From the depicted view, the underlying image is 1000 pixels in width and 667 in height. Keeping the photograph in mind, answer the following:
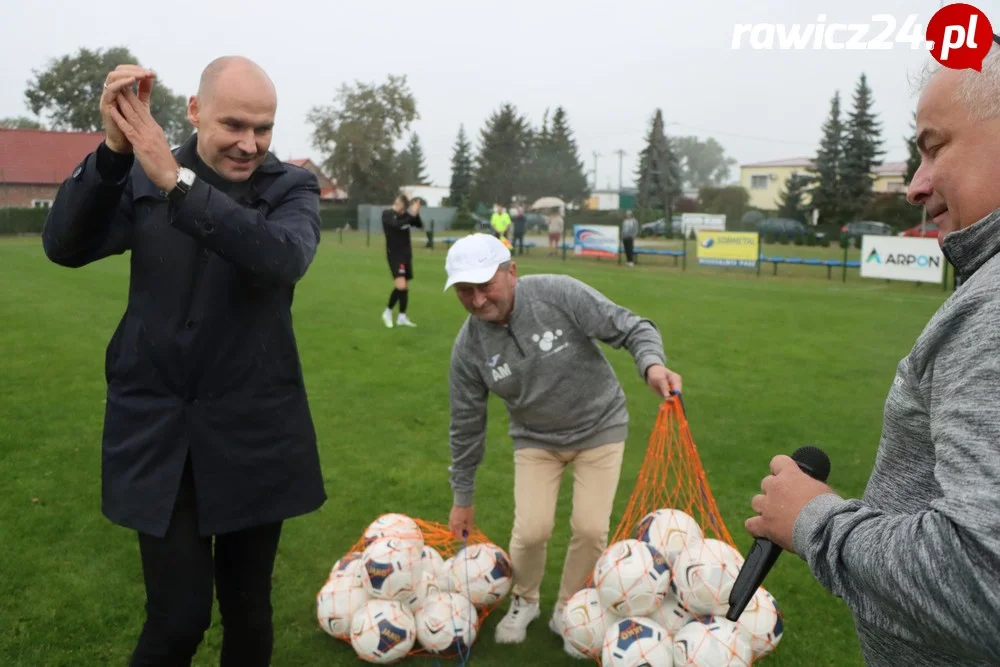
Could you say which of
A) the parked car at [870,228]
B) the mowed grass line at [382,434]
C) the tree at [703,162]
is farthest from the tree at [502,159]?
the tree at [703,162]

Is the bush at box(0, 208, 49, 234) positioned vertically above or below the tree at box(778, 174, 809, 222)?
below

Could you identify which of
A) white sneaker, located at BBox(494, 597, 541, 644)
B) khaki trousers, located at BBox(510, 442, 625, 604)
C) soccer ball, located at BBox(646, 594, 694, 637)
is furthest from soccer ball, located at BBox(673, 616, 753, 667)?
white sneaker, located at BBox(494, 597, 541, 644)

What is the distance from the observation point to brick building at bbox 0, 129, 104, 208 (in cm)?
3058

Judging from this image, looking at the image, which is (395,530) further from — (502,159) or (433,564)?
(502,159)

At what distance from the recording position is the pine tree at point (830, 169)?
55094 millimetres

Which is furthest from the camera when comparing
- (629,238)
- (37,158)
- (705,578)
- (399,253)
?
(37,158)

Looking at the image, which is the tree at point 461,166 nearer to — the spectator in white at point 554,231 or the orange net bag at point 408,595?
the spectator in white at point 554,231

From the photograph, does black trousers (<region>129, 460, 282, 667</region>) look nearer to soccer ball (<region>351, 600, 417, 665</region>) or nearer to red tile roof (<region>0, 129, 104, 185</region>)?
soccer ball (<region>351, 600, 417, 665</region>)

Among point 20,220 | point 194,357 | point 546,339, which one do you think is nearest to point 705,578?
point 546,339

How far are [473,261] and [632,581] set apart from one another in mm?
1609

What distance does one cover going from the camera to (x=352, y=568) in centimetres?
448

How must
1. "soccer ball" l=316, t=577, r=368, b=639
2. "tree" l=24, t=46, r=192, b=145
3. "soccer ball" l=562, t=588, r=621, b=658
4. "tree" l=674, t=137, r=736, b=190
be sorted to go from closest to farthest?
1. "soccer ball" l=562, t=588, r=621, b=658
2. "soccer ball" l=316, t=577, r=368, b=639
3. "tree" l=24, t=46, r=192, b=145
4. "tree" l=674, t=137, r=736, b=190

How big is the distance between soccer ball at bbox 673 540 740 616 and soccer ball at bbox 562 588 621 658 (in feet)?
1.16

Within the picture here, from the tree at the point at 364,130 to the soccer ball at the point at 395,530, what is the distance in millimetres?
60911
